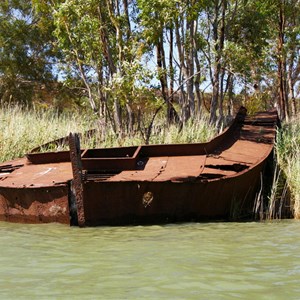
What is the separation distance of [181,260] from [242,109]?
28.0 feet

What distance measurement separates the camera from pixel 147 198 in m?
6.92

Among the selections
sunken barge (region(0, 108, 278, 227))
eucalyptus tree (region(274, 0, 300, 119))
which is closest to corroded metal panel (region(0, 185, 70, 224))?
sunken barge (region(0, 108, 278, 227))

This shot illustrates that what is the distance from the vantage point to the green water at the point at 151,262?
3.55m

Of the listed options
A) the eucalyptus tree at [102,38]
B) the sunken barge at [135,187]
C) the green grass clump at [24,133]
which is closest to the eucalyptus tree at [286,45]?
the eucalyptus tree at [102,38]

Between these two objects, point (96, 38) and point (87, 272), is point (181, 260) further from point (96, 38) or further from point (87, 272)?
point (96, 38)

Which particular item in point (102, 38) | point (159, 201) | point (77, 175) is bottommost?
point (159, 201)

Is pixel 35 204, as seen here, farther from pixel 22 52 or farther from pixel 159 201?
pixel 22 52

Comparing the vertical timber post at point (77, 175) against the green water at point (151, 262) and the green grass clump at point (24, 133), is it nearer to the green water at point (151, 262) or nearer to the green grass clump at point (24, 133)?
the green water at point (151, 262)

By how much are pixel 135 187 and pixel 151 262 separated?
2378 mm

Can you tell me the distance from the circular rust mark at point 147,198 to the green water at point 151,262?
1.26 feet

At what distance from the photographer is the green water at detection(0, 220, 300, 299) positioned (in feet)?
11.6

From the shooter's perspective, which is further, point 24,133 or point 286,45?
point 286,45

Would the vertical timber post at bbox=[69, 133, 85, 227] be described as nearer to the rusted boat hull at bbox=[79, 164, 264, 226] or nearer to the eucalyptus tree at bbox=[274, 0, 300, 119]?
the rusted boat hull at bbox=[79, 164, 264, 226]

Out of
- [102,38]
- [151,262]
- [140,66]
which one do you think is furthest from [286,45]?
[151,262]
